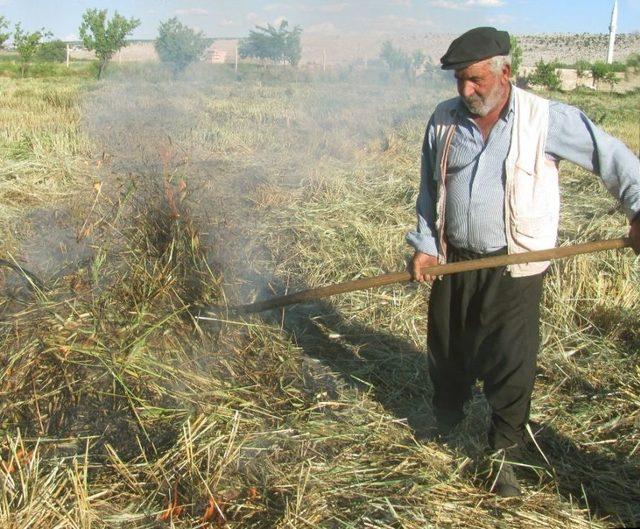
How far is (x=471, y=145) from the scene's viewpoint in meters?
2.27

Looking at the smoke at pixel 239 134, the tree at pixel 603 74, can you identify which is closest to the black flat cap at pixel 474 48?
the smoke at pixel 239 134

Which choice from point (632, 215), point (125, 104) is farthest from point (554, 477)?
point (125, 104)

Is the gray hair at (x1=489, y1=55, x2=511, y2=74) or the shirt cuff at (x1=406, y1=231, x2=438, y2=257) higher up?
the gray hair at (x1=489, y1=55, x2=511, y2=74)

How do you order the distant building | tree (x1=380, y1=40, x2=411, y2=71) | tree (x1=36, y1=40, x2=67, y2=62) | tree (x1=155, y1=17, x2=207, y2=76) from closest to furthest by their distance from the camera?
tree (x1=155, y1=17, x2=207, y2=76) → the distant building → tree (x1=380, y1=40, x2=411, y2=71) → tree (x1=36, y1=40, x2=67, y2=62)

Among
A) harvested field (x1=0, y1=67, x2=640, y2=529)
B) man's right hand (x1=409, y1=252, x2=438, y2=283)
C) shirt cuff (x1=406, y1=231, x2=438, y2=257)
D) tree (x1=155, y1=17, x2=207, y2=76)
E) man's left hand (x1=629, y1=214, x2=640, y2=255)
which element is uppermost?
tree (x1=155, y1=17, x2=207, y2=76)

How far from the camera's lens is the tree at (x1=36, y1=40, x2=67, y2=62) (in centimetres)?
3064

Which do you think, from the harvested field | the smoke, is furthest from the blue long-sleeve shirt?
the smoke

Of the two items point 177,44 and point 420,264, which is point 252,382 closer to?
point 420,264

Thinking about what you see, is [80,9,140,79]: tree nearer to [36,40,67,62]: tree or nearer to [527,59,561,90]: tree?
[36,40,67,62]: tree

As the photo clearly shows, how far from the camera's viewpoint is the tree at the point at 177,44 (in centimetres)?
1259

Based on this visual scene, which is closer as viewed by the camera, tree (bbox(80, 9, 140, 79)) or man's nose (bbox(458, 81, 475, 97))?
man's nose (bbox(458, 81, 475, 97))

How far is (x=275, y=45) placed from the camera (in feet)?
53.6

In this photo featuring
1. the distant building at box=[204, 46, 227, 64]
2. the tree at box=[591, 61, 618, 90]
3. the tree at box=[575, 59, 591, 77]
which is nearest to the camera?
the distant building at box=[204, 46, 227, 64]

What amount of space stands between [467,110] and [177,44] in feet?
39.0
